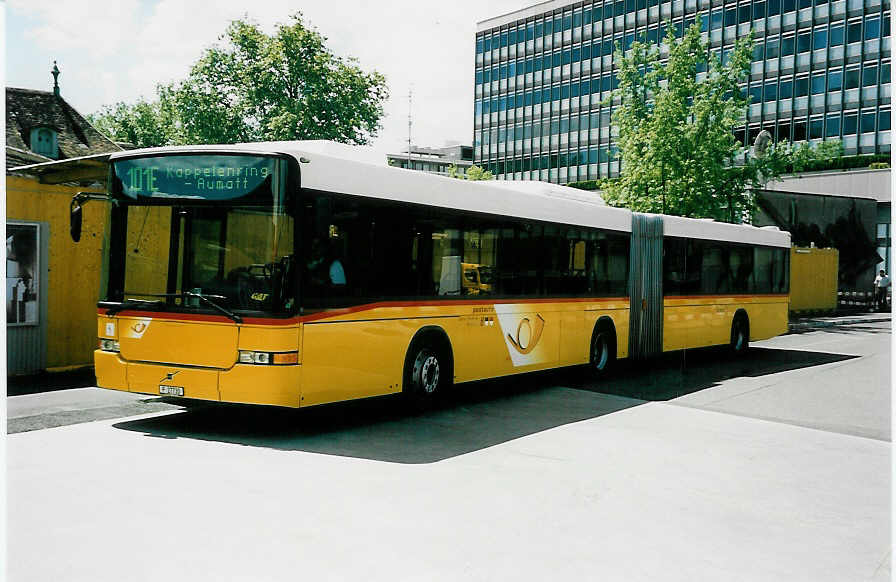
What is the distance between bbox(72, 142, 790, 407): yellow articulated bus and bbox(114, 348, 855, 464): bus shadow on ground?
420mm

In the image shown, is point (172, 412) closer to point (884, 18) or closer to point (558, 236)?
point (558, 236)

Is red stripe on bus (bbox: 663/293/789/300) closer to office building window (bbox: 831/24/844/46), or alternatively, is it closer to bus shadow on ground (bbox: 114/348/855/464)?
bus shadow on ground (bbox: 114/348/855/464)

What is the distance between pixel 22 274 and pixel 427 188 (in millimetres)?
6356

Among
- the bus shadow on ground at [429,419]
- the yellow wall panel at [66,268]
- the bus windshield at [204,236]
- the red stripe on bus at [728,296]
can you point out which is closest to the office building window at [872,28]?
the red stripe on bus at [728,296]

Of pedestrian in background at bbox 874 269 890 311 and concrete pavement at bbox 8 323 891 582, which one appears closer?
concrete pavement at bbox 8 323 891 582

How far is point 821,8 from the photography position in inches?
2835

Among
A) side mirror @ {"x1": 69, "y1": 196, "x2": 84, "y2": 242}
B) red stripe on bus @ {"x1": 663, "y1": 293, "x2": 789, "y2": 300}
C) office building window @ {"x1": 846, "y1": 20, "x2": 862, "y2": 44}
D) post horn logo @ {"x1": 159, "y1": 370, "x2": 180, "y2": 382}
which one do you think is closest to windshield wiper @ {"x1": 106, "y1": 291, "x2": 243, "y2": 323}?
post horn logo @ {"x1": 159, "y1": 370, "x2": 180, "y2": 382}

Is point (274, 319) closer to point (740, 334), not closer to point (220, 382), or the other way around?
point (220, 382)

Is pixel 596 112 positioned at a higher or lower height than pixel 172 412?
higher

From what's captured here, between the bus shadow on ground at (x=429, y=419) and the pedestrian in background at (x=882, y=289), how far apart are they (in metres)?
31.6

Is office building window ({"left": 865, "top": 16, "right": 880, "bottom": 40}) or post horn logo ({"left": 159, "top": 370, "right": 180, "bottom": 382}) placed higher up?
office building window ({"left": 865, "top": 16, "right": 880, "bottom": 40})

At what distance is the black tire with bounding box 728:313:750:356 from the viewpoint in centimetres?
2033

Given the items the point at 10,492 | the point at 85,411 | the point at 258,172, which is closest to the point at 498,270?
the point at 258,172

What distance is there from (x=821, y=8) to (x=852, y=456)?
231 ft
